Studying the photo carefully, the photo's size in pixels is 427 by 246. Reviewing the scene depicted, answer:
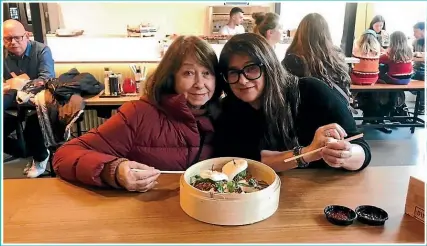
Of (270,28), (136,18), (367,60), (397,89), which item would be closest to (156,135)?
(270,28)

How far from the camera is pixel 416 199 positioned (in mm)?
1118

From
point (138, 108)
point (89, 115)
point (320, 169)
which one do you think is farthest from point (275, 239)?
point (89, 115)

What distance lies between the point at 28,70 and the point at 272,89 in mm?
2869

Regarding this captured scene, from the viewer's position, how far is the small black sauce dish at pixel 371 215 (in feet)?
3.53

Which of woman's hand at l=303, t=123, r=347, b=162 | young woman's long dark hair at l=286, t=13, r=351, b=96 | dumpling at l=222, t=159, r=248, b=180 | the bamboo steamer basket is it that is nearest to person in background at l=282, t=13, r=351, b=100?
young woman's long dark hair at l=286, t=13, r=351, b=96

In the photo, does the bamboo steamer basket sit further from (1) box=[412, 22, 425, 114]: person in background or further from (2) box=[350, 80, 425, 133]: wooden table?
(1) box=[412, 22, 425, 114]: person in background

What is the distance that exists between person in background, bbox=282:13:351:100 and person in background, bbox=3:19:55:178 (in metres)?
2.13

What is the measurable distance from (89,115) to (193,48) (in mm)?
3022

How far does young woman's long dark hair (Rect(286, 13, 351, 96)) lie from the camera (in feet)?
10.0

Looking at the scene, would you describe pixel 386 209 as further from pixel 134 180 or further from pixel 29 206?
pixel 29 206

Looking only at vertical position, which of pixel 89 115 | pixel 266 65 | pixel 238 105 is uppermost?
pixel 266 65

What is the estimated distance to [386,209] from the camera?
1.18m

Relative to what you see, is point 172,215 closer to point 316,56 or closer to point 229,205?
point 229,205

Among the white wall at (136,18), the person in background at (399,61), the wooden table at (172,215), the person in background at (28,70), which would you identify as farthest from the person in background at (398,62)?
the person in background at (28,70)
